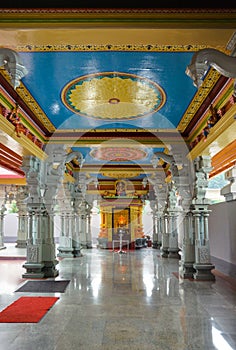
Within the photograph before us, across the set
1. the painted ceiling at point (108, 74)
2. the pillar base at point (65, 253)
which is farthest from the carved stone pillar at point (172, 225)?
the painted ceiling at point (108, 74)

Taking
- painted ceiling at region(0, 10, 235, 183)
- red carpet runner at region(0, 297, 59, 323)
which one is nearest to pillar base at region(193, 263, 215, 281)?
painted ceiling at region(0, 10, 235, 183)

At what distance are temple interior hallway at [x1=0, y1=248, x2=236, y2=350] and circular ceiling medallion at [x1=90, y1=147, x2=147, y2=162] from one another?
3.41 metres

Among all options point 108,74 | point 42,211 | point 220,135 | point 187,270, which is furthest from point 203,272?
point 108,74

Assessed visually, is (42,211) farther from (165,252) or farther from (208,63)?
(208,63)

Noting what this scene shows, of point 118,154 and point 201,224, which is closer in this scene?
point 201,224

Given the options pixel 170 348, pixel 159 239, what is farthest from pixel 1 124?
pixel 159 239

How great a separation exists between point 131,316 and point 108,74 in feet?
11.6

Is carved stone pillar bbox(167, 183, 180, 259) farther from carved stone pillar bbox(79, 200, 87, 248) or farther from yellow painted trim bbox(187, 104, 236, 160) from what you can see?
yellow painted trim bbox(187, 104, 236, 160)

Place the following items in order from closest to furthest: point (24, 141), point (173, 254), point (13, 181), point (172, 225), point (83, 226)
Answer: point (24, 141) → point (173, 254) → point (172, 225) → point (13, 181) → point (83, 226)

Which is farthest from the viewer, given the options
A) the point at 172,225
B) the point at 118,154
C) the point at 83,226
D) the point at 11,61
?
the point at 83,226

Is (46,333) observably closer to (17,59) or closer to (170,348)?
(170,348)

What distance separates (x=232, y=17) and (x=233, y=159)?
20.7 feet

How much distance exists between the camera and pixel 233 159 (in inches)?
353

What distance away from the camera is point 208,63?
10.2ft
